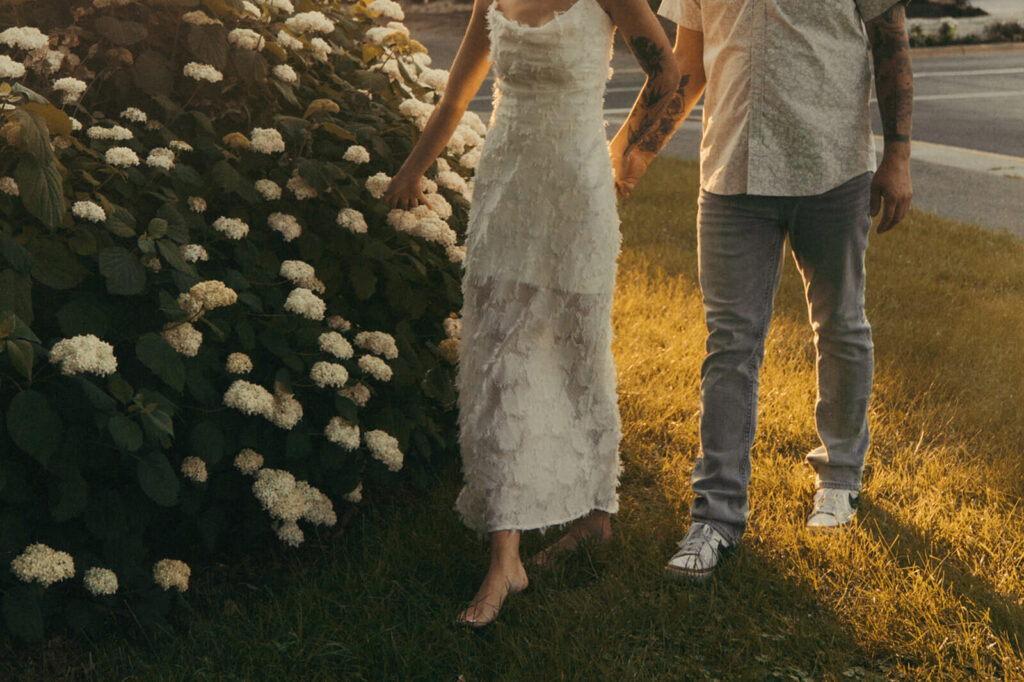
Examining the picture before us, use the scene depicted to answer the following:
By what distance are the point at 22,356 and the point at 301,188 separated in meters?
0.98

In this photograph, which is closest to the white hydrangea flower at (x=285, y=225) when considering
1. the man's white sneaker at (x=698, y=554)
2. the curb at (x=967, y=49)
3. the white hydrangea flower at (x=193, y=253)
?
the white hydrangea flower at (x=193, y=253)

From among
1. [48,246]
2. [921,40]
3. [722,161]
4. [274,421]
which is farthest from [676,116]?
[921,40]

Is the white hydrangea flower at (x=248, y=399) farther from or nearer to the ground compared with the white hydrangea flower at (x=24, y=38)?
nearer to the ground

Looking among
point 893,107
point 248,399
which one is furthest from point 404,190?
point 893,107

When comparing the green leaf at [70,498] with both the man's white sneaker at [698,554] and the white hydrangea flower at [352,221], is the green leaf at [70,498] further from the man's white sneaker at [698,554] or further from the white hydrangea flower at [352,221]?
the man's white sneaker at [698,554]

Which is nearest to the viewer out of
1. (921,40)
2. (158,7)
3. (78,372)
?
(78,372)

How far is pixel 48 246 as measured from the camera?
233 cm

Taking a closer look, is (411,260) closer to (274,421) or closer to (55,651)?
Result: (274,421)

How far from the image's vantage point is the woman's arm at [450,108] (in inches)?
108

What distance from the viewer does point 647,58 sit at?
2662 mm

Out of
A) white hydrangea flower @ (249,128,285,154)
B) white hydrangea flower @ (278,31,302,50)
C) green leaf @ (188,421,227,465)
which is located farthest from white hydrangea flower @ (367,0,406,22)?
green leaf @ (188,421,227,465)

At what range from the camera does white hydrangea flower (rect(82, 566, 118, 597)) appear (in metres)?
2.31

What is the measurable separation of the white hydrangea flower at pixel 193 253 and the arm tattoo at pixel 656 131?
4.02 ft

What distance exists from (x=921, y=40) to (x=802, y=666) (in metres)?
21.8
